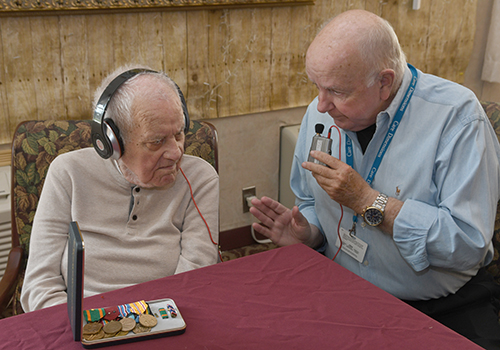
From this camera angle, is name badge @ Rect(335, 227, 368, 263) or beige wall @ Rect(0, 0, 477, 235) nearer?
name badge @ Rect(335, 227, 368, 263)

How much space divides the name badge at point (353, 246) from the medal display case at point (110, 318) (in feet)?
2.59

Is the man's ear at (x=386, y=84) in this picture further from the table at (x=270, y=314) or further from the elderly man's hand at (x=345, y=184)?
the table at (x=270, y=314)

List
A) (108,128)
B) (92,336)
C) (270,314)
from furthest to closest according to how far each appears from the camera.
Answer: (108,128), (270,314), (92,336)

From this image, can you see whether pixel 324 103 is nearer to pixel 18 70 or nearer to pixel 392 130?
pixel 392 130

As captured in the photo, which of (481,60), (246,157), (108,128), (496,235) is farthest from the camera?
(481,60)

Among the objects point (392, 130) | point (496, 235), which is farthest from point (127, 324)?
point (496, 235)

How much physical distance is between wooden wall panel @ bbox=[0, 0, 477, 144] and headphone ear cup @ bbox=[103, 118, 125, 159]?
1129 millimetres

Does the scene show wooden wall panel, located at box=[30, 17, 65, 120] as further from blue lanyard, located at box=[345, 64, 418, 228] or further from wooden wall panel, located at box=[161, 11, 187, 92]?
blue lanyard, located at box=[345, 64, 418, 228]

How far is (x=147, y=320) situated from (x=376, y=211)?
0.79 m

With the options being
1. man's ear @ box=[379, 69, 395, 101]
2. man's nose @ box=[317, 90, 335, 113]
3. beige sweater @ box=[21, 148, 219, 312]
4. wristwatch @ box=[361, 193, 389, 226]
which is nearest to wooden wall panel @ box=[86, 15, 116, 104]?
beige sweater @ box=[21, 148, 219, 312]

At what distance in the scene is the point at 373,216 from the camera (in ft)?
4.70

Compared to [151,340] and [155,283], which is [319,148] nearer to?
[155,283]

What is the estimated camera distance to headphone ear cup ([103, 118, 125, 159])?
4.34ft

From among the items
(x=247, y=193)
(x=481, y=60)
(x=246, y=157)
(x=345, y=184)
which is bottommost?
(x=247, y=193)
